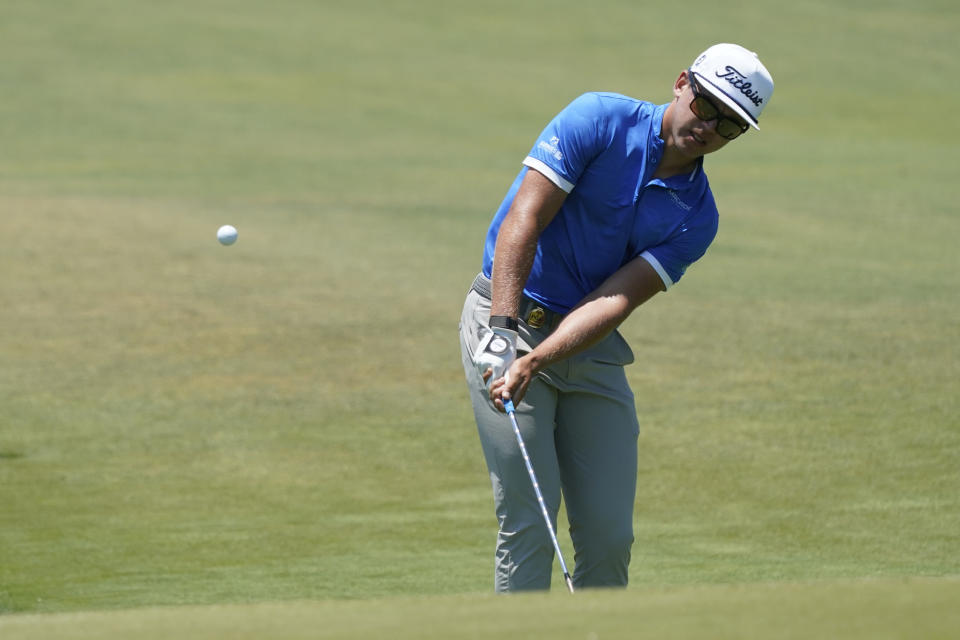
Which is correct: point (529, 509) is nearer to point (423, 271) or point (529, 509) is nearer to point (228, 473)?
point (228, 473)

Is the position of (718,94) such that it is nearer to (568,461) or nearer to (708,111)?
(708,111)

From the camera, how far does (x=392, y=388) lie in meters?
9.61

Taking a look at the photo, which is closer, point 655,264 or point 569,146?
point 569,146

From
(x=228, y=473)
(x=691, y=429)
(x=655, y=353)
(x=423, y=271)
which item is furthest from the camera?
(x=423, y=271)

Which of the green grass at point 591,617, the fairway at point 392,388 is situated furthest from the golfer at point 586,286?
the green grass at point 591,617

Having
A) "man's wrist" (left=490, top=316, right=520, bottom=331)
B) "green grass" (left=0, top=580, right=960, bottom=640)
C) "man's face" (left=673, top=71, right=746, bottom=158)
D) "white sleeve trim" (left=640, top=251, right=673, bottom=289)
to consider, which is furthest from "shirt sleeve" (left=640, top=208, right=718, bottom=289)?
"green grass" (left=0, top=580, right=960, bottom=640)

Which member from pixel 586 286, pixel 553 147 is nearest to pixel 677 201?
pixel 586 286

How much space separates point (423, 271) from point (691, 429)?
5530 millimetres

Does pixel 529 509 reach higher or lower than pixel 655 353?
higher

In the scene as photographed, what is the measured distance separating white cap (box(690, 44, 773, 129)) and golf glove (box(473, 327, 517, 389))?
98 cm

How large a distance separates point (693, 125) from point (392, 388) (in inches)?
202

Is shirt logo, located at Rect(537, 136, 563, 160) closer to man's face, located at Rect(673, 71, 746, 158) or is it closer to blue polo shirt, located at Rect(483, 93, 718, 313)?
blue polo shirt, located at Rect(483, 93, 718, 313)

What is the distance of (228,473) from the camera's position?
7781 mm

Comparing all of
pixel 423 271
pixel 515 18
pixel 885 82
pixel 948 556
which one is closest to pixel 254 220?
pixel 423 271
